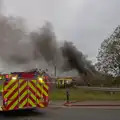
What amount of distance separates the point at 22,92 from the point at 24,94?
12 centimetres

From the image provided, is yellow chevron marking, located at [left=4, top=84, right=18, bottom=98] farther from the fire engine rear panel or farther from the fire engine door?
the fire engine door

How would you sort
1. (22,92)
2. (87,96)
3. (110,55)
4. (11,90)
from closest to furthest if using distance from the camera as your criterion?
(11,90)
(22,92)
(87,96)
(110,55)

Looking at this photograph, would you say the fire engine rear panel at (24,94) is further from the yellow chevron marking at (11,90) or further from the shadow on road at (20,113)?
the shadow on road at (20,113)

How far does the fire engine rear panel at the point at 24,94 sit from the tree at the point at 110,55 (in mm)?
29541

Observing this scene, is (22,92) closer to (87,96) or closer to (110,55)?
(87,96)

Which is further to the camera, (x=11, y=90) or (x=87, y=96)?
(x=87, y=96)

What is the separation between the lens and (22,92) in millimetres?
13281

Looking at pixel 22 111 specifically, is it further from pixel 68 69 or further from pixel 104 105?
pixel 68 69

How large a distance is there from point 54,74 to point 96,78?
23.1ft

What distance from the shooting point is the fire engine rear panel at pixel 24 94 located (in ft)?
42.3

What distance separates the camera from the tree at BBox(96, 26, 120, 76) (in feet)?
140

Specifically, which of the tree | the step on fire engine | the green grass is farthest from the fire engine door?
the tree

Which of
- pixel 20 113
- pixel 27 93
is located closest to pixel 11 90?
pixel 27 93

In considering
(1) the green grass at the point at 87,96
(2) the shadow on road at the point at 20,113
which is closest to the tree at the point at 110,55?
(1) the green grass at the point at 87,96
